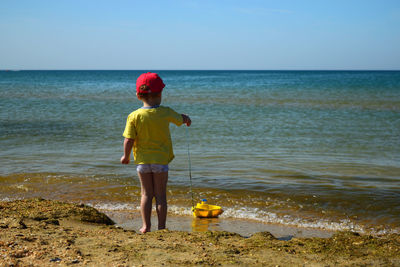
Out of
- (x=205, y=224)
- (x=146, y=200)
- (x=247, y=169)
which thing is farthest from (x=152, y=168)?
(x=247, y=169)

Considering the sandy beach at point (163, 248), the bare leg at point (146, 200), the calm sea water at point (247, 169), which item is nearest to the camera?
the sandy beach at point (163, 248)

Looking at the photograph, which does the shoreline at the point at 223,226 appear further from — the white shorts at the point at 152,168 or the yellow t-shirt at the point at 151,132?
the yellow t-shirt at the point at 151,132

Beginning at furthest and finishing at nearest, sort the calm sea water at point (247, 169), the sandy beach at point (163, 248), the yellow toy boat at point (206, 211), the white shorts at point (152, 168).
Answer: the calm sea water at point (247, 169)
the yellow toy boat at point (206, 211)
the white shorts at point (152, 168)
the sandy beach at point (163, 248)

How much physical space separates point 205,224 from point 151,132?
5.21 feet

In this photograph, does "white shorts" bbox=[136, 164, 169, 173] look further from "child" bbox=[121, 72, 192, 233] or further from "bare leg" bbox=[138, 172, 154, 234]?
"bare leg" bbox=[138, 172, 154, 234]

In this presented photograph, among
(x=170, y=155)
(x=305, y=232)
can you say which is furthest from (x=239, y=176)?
(x=170, y=155)

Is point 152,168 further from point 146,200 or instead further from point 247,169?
point 247,169

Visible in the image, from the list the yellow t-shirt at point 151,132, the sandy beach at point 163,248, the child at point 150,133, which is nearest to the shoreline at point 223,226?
the sandy beach at point 163,248

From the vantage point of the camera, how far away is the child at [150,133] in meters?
4.04

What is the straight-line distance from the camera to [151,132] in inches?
160

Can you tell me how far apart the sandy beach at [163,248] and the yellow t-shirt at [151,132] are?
29.3 inches

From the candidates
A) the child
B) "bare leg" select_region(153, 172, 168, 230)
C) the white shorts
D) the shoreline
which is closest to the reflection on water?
the shoreline

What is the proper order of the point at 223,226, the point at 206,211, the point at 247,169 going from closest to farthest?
the point at 223,226 → the point at 206,211 → the point at 247,169

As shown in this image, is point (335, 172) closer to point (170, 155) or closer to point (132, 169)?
point (132, 169)
